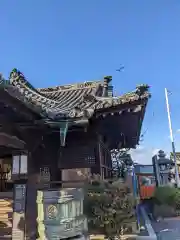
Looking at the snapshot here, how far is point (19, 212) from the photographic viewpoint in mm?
5871

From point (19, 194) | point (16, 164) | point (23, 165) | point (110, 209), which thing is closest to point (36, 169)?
point (23, 165)

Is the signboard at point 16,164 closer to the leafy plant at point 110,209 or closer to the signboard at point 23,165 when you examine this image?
the signboard at point 23,165

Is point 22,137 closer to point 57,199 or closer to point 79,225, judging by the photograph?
point 57,199

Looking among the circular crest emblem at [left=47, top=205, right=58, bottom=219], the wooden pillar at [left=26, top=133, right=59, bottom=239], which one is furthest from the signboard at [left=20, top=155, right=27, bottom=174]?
the circular crest emblem at [left=47, top=205, right=58, bottom=219]

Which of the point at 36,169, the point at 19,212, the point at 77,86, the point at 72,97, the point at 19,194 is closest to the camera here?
the point at 19,212

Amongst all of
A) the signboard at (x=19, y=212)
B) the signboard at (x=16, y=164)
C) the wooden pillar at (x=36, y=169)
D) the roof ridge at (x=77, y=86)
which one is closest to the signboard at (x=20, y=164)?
the signboard at (x=16, y=164)

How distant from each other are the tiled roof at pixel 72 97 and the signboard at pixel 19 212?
1.95 metres

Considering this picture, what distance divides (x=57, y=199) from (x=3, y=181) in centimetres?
715

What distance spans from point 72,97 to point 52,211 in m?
4.92

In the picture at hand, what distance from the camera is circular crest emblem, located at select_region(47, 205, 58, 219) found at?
5152 millimetres

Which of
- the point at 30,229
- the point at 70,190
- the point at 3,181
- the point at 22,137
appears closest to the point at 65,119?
the point at 22,137

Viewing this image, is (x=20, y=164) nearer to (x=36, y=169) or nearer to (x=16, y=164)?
(x=16, y=164)

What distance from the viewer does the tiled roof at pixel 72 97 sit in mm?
5461

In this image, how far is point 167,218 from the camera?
1230 centimetres
